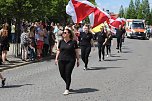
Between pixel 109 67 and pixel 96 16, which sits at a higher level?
pixel 96 16

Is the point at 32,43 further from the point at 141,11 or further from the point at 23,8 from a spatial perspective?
the point at 141,11

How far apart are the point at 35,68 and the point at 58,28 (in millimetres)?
6514

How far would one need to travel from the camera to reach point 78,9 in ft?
58.0

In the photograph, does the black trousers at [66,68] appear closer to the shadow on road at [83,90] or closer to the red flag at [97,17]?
the shadow on road at [83,90]

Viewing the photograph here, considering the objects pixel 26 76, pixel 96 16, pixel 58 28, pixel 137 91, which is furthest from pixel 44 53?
pixel 137 91

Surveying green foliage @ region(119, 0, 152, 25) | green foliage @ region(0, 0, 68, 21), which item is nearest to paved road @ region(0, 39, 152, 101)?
green foliage @ region(0, 0, 68, 21)

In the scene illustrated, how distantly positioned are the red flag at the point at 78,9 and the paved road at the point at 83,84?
2.16 meters

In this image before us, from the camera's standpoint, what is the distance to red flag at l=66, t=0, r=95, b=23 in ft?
56.7

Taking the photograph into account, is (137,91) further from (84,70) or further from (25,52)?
(25,52)

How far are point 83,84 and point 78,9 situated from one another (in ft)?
19.7

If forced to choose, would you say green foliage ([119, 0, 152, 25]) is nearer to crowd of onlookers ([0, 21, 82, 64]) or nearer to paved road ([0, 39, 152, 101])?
crowd of onlookers ([0, 21, 82, 64])

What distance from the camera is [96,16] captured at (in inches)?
781

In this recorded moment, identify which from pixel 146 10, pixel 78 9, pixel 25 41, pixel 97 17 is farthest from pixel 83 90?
pixel 146 10

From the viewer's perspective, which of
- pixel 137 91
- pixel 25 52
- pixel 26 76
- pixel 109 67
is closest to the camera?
pixel 137 91
